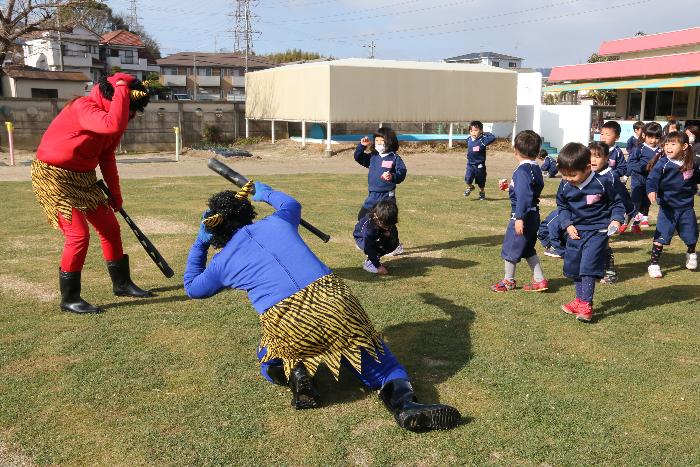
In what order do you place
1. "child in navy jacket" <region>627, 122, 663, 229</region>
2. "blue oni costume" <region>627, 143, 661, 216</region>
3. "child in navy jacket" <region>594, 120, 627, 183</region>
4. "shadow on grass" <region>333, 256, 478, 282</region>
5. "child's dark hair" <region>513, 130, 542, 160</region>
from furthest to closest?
1. "blue oni costume" <region>627, 143, 661, 216</region>
2. "child in navy jacket" <region>627, 122, 663, 229</region>
3. "child in navy jacket" <region>594, 120, 627, 183</region>
4. "shadow on grass" <region>333, 256, 478, 282</region>
5. "child's dark hair" <region>513, 130, 542, 160</region>

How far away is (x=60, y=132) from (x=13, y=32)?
18.9m

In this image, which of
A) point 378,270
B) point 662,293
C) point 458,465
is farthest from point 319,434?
point 662,293

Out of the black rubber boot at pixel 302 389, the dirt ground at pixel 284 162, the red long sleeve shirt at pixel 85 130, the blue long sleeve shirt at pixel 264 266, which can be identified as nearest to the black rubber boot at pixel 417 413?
the black rubber boot at pixel 302 389

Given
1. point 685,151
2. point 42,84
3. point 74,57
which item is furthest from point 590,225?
point 74,57

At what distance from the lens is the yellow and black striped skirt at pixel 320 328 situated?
144 inches

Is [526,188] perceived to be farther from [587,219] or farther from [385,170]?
[385,170]

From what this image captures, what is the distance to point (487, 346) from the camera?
484 cm

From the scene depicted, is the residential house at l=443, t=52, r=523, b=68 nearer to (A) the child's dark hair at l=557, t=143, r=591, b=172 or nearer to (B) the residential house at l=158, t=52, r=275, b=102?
(B) the residential house at l=158, t=52, r=275, b=102

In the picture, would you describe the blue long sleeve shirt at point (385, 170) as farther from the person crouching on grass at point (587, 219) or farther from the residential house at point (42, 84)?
the residential house at point (42, 84)

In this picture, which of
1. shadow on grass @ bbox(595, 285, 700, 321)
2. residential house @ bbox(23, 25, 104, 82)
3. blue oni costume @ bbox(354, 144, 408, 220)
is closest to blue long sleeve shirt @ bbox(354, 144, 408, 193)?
blue oni costume @ bbox(354, 144, 408, 220)

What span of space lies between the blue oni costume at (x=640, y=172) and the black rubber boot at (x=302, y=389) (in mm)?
7291

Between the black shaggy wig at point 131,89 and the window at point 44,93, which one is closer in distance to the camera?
the black shaggy wig at point 131,89

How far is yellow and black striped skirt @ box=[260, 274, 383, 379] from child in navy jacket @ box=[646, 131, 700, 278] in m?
4.74

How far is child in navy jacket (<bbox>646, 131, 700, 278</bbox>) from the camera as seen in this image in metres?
6.97
